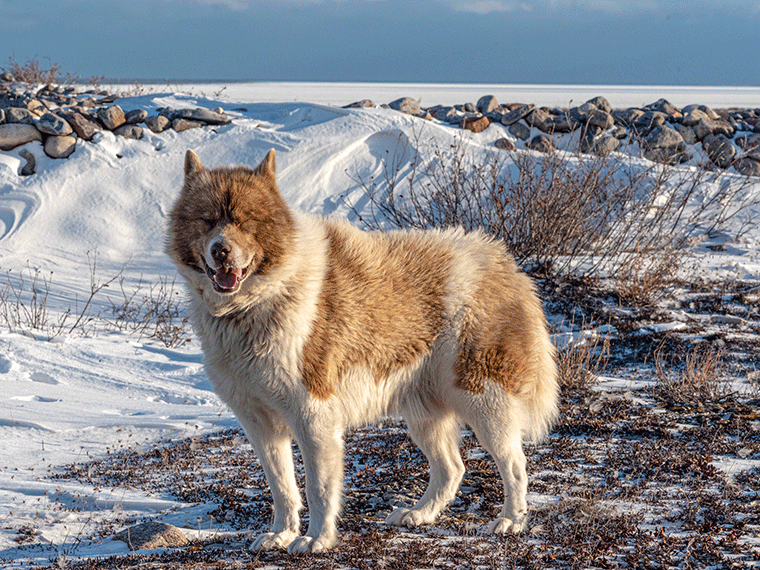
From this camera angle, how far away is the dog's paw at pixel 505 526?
369 centimetres

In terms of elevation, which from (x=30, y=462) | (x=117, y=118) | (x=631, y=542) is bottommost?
(x=30, y=462)

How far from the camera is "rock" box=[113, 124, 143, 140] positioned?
13.1 m

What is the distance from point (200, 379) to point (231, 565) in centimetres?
403

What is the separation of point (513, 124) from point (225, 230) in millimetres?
12216

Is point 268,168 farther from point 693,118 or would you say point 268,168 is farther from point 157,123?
point 693,118

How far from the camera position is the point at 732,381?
627 centimetres

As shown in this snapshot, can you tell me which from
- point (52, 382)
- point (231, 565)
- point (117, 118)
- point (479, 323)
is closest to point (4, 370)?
point (52, 382)

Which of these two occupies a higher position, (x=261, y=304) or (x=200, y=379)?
(x=261, y=304)

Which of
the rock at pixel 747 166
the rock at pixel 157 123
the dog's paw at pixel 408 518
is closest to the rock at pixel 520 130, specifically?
the rock at pixel 747 166

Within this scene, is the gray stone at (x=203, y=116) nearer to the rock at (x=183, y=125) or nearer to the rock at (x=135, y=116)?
the rock at (x=183, y=125)

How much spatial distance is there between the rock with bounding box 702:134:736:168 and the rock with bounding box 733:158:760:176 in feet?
0.69

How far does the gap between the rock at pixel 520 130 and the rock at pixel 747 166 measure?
167 inches

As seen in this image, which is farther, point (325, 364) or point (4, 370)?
point (4, 370)

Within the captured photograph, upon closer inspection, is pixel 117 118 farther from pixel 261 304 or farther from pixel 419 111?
pixel 261 304
